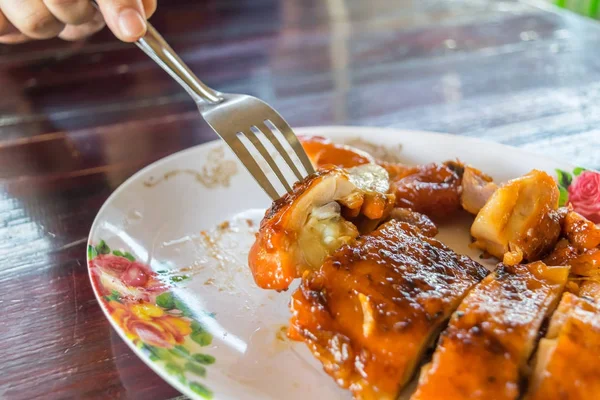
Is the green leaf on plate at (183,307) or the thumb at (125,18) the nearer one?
the green leaf on plate at (183,307)

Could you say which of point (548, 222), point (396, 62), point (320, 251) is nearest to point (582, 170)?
point (548, 222)

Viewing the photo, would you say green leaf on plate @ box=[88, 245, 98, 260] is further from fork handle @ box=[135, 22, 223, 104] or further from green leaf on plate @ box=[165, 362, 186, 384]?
fork handle @ box=[135, 22, 223, 104]

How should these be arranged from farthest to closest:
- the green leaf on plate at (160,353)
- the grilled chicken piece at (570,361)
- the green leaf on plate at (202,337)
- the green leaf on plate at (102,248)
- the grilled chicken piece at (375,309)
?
1. the green leaf on plate at (102,248)
2. the green leaf on plate at (202,337)
3. the green leaf on plate at (160,353)
4. the grilled chicken piece at (375,309)
5. the grilled chicken piece at (570,361)

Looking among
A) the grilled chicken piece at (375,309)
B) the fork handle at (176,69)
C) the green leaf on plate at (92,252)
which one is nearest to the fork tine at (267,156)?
the fork handle at (176,69)

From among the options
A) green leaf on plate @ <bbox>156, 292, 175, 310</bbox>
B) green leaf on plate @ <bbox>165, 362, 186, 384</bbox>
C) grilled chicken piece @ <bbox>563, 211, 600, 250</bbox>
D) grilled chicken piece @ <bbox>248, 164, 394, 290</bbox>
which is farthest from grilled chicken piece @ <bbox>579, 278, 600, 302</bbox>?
green leaf on plate @ <bbox>156, 292, 175, 310</bbox>

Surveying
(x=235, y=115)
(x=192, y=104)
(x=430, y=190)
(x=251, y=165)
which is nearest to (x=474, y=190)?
(x=430, y=190)

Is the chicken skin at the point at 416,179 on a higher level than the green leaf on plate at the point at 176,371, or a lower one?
higher

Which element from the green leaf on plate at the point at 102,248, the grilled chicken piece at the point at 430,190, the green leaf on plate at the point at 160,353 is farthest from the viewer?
the grilled chicken piece at the point at 430,190

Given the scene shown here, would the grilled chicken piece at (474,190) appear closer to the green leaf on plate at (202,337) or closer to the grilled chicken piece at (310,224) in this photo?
the grilled chicken piece at (310,224)
